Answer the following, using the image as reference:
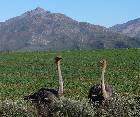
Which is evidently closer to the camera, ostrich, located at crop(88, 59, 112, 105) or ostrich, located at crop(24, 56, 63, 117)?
ostrich, located at crop(24, 56, 63, 117)

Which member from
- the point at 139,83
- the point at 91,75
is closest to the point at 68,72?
the point at 91,75

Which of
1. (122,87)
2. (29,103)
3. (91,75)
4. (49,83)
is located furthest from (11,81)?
(29,103)

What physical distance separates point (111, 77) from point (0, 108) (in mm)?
24906

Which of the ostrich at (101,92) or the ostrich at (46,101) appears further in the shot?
the ostrich at (101,92)

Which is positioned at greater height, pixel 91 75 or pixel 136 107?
pixel 136 107

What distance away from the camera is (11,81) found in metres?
38.3

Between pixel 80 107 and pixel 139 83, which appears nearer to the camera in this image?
pixel 80 107

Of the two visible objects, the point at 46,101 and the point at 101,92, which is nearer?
the point at 46,101

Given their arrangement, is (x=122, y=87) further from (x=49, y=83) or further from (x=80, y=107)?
(x=80, y=107)

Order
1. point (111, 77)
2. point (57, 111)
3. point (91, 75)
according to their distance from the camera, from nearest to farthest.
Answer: point (57, 111) < point (111, 77) < point (91, 75)

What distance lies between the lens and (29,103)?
45.2 feet

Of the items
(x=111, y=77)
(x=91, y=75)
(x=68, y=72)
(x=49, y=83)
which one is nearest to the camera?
(x=49, y=83)

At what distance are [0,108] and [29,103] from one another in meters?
0.83

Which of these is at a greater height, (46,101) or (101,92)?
(101,92)
